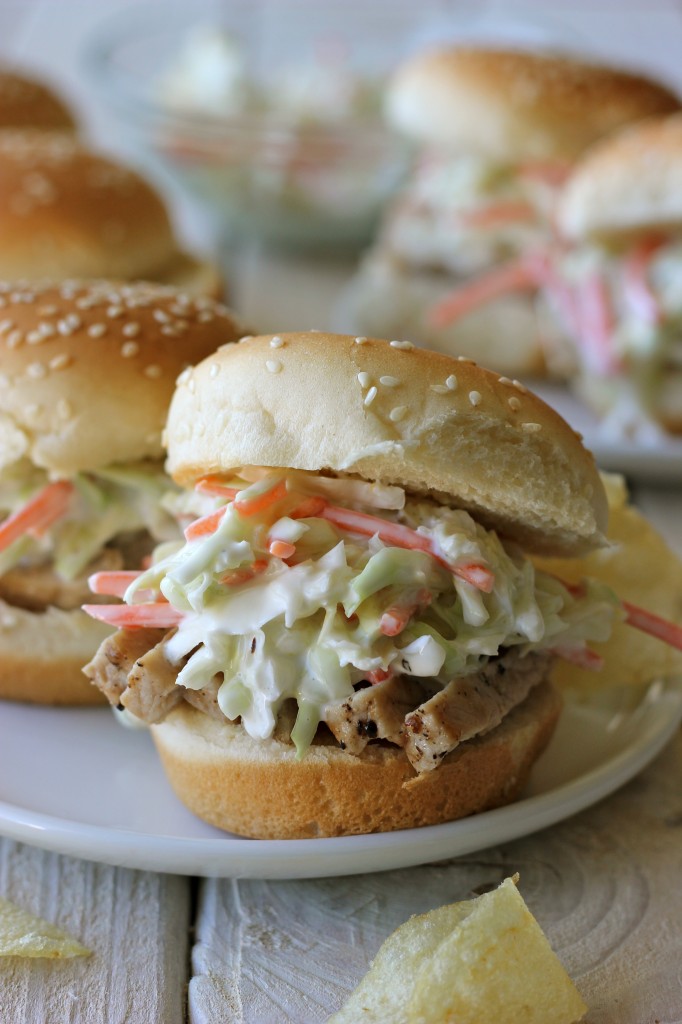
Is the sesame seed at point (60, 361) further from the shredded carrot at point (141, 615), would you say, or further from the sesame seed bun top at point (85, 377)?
the shredded carrot at point (141, 615)

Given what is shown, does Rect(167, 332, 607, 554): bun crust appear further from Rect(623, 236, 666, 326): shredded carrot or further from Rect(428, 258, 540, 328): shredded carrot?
Rect(428, 258, 540, 328): shredded carrot

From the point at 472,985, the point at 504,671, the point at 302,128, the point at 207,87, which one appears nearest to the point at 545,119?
the point at 302,128

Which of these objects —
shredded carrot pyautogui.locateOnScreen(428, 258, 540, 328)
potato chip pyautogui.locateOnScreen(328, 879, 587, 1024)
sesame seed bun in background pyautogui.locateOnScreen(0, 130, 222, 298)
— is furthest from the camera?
shredded carrot pyautogui.locateOnScreen(428, 258, 540, 328)

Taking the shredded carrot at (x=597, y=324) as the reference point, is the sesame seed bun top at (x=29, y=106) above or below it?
below

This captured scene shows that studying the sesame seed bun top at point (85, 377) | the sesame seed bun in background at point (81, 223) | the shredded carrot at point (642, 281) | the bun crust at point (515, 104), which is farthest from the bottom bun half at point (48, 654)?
the bun crust at point (515, 104)

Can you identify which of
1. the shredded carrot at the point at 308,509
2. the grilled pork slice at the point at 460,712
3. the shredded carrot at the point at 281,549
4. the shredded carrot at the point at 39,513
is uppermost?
the shredded carrot at the point at 308,509

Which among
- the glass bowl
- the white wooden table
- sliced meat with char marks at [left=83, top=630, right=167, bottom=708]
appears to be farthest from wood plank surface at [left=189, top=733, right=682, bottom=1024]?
the glass bowl
